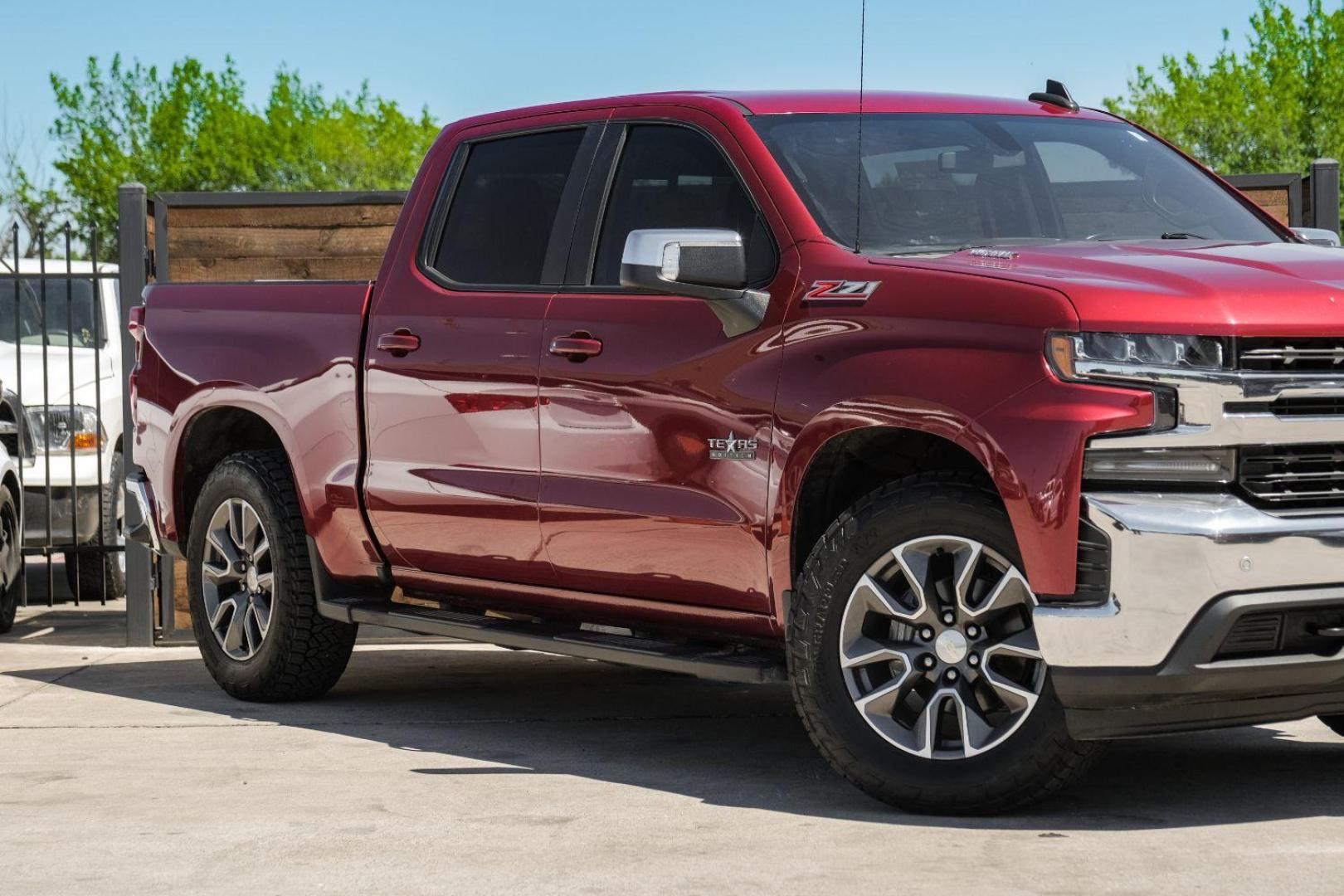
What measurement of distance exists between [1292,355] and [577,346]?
87.2 inches

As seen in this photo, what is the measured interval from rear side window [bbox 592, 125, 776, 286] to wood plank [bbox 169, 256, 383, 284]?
3488 mm

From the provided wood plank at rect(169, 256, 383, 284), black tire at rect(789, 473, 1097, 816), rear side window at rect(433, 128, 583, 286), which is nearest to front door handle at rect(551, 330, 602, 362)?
rear side window at rect(433, 128, 583, 286)

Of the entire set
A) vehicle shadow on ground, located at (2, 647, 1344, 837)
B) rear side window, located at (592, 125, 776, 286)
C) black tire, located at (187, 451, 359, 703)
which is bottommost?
vehicle shadow on ground, located at (2, 647, 1344, 837)

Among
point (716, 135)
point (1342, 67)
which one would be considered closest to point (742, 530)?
point (716, 135)

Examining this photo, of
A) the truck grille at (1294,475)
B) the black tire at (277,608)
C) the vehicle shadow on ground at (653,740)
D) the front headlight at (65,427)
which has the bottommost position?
the vehicle shadow on ground at (653,740)

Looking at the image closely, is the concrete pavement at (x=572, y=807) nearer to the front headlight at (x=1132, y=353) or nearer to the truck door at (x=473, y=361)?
the truck door at (x=473, y=361)

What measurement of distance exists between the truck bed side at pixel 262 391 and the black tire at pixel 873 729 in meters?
2.34

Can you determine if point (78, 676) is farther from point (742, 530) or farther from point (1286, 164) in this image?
point (1286, 164)

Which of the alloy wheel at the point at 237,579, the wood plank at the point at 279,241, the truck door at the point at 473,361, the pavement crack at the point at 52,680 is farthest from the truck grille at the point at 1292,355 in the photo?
the wood plank at the point at 279,241

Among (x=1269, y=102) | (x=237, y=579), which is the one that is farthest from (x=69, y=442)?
(x=1269, y=102)

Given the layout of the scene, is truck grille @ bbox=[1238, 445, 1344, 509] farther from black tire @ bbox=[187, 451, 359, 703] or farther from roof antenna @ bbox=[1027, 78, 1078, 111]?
black tire @ bbox=[187, 451, 359, 703]

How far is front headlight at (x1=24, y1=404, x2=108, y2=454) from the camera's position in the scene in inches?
468

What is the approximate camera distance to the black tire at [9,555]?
10906mm

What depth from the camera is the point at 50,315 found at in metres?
13.4
